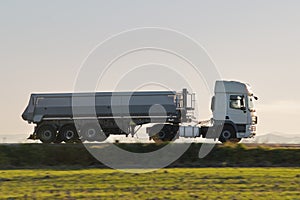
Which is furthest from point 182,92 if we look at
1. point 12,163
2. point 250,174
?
point 250,174

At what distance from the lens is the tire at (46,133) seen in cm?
4409

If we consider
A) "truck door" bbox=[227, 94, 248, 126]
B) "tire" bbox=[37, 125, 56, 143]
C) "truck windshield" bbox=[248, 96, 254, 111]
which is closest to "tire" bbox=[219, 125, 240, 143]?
"truck door" bbox=[227, 94, 248, 126]

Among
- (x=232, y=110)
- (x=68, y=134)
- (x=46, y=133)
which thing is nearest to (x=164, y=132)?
(x=232, y=110)

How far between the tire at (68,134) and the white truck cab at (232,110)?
9.37m

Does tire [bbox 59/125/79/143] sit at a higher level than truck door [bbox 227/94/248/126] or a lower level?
lower

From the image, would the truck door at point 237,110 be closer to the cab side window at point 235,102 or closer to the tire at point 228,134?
the cab side window at point 235,102

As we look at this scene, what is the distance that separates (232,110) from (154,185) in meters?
21.2

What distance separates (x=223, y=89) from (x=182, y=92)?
3.20 metres

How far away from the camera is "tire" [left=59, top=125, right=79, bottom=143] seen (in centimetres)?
4409

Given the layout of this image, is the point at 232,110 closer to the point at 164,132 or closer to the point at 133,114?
the point at 164,132

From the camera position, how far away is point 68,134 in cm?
4428

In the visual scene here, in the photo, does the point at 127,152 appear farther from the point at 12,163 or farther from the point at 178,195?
the point at 178,195

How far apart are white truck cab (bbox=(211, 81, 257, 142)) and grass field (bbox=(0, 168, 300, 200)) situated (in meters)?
14.9

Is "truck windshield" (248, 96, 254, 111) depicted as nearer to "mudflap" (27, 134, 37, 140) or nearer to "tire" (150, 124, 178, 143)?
"tire" (150, 124, 178, 143)
